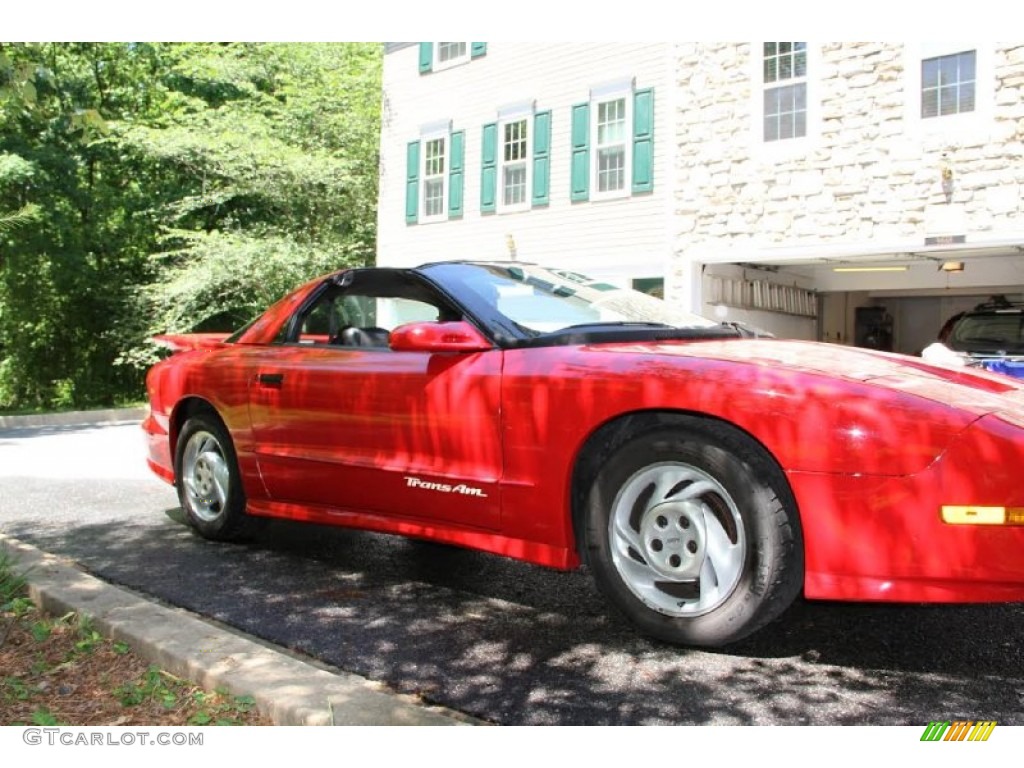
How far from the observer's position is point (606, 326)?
367cm

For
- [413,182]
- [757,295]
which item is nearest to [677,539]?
[757,295]

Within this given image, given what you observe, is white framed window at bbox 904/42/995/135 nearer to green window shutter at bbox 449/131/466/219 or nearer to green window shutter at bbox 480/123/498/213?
green window shutter at bbox 480/123/498/213

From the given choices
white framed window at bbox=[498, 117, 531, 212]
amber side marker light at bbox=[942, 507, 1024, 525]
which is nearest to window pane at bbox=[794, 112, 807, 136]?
white framed window at bbox=[498, 117, 531, 212]

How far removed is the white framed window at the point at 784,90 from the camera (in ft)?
42.5

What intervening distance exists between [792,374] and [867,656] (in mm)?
979

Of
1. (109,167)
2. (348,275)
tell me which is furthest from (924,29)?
(109,167)

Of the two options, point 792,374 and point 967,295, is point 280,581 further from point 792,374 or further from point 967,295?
point 967,295

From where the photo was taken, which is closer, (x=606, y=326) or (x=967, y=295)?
(x=606, y=326)

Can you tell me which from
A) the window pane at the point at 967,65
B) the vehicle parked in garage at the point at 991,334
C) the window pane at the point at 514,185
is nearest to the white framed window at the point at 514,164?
the window pane at the point at 514,185

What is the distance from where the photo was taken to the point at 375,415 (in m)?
3.85

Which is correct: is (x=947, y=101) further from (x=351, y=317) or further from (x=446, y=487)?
(x=446, y=487)

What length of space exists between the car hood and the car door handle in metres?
1.83

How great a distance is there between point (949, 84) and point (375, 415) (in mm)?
10829

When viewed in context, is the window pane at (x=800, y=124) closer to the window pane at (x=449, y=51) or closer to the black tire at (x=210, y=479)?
the window pane at (x=449, y=51)
